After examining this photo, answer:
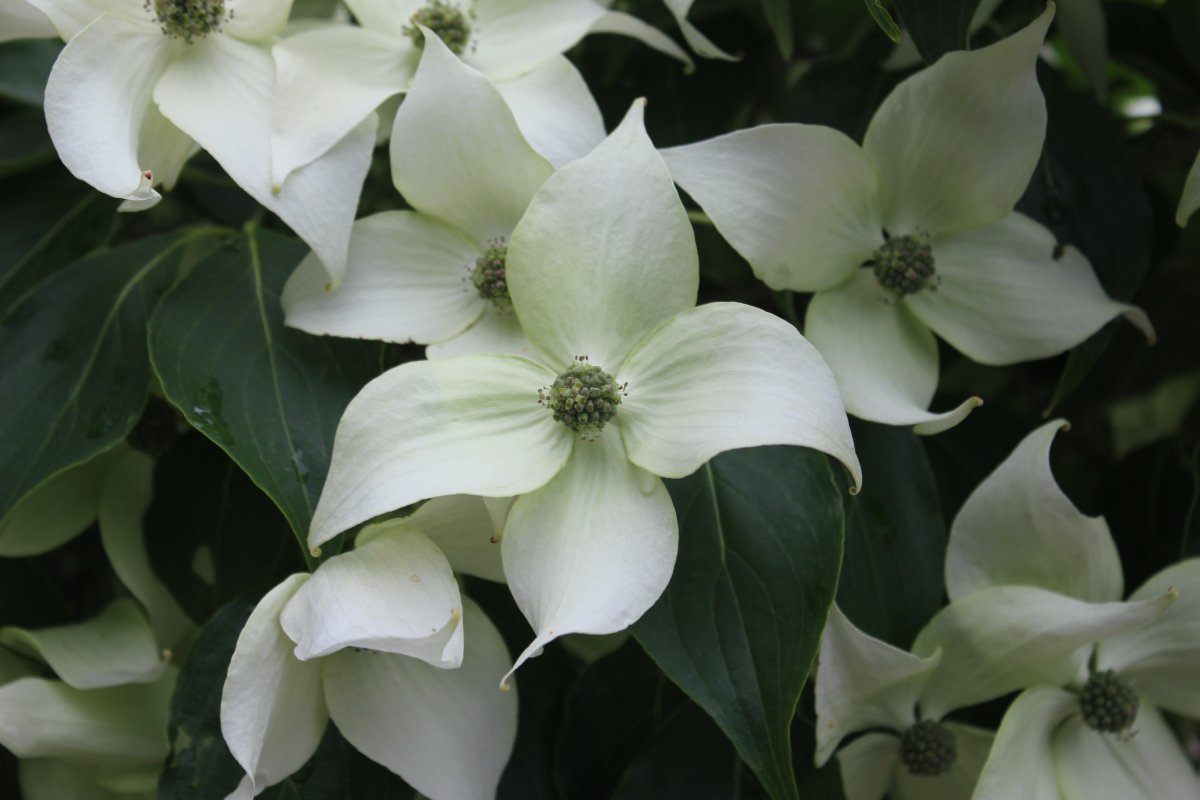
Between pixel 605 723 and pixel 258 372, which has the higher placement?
pixel 258 372

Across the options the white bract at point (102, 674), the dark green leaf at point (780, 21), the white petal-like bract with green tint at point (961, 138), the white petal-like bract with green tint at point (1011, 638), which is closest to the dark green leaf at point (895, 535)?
the white petal-like bract with green tint at point (1011, 638)

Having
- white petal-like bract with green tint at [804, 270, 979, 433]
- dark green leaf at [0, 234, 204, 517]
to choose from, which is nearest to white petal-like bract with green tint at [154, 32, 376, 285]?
dark green leaf at [0, 234, 204, 517]

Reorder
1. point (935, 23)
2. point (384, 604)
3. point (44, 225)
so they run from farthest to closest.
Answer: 1. point (44, 225)
2. point (935, 23)
3. point (384, 604)

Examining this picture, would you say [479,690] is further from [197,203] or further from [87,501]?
[197,203]

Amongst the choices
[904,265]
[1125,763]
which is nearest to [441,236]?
[904,265]

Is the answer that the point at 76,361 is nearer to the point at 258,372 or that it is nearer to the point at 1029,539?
the point at 258,372

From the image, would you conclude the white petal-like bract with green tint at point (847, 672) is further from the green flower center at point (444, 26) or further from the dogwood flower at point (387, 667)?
the green flower center at point (444, 26)

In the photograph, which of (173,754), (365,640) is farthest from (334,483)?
(173,754)
